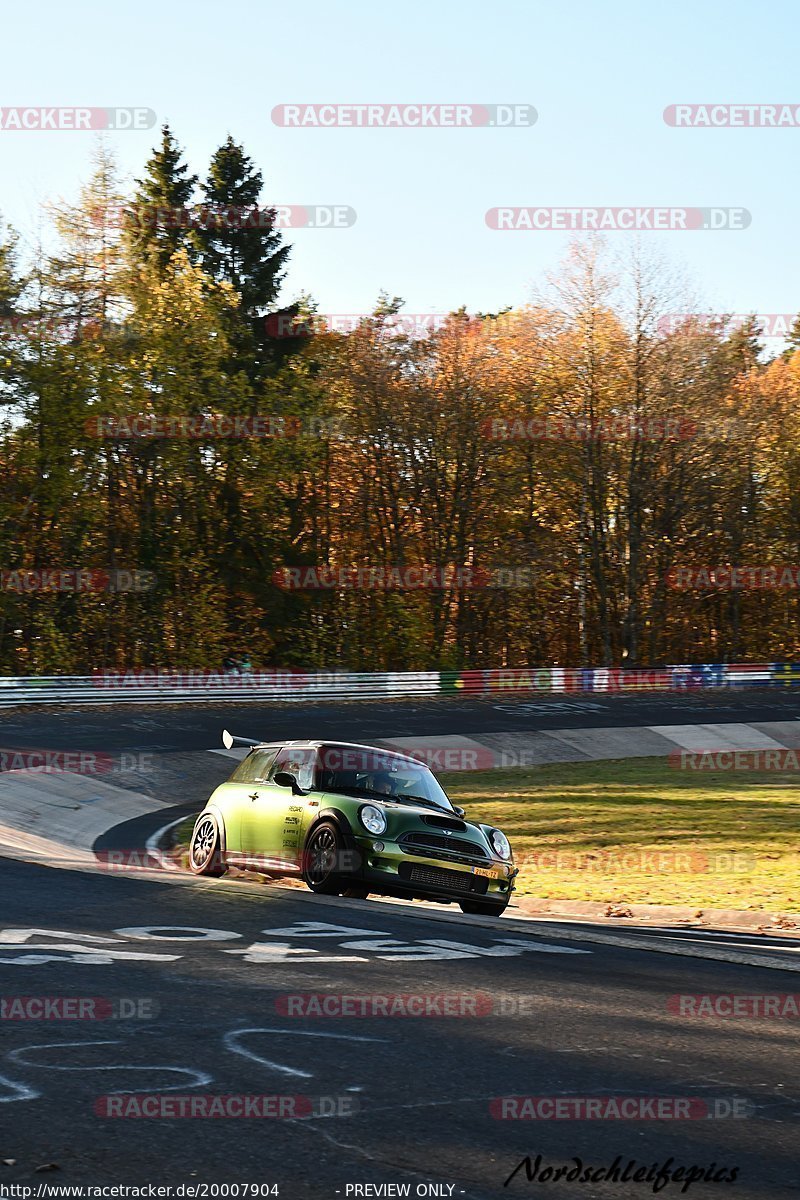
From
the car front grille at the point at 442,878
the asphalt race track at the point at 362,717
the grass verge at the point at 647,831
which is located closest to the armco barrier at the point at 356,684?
the asphalt race track at the point at 362,717

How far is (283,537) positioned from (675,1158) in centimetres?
4424

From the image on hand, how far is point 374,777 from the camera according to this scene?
42.3 ft

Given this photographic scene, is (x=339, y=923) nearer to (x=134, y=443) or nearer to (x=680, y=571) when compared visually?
(x=134, y=443)

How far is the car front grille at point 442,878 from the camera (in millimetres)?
11836

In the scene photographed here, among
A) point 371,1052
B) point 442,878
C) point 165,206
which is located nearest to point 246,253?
point 165,206

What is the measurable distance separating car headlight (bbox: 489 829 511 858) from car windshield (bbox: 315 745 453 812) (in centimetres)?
52

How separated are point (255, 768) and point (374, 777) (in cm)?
154

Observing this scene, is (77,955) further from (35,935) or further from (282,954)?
(282,954)

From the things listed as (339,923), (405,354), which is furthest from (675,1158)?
Answer: (405,354)

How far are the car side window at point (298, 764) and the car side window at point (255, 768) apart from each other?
0.42ft

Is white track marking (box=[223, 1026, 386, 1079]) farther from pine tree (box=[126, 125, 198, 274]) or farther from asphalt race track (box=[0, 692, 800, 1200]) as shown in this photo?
pine tree (box=[126, 125, 198, 274])

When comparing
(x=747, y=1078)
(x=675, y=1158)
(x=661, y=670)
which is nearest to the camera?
(x=675, y=1158)

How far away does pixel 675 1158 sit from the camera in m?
4.73

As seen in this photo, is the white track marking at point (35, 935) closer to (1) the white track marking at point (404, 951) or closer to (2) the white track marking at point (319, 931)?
(2) the white track marking at point (319, 931)
